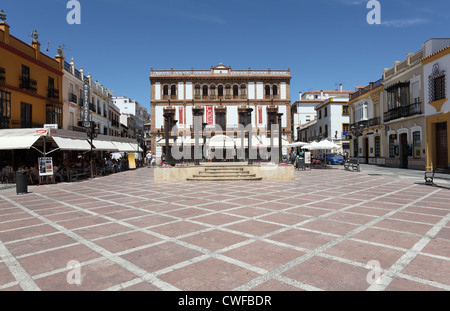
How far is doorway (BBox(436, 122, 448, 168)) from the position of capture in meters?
17.3

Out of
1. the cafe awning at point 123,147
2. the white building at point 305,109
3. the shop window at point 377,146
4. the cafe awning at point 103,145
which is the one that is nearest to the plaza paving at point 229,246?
the cafe awning at point 103,145

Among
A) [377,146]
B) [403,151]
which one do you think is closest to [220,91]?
[377,146]

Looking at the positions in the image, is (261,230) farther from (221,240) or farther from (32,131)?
(32,131)

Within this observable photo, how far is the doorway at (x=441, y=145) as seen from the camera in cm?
1734

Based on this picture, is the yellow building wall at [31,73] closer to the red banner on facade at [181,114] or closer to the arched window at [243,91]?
the red banner on facade at [181,114]

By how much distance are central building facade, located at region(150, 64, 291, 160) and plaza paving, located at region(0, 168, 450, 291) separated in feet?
88.6

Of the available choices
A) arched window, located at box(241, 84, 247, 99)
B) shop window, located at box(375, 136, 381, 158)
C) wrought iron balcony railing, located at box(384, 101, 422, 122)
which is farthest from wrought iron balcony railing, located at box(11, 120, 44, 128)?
shop window, located at box(375, 136, 381, 158)

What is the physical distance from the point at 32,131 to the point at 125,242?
44.3 feet

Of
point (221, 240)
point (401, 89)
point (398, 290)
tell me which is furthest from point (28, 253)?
point (401, 89)

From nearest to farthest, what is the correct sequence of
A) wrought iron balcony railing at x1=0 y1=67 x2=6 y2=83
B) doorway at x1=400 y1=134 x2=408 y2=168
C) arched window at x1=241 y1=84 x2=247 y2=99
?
wrought iron balcony railing at x1=0 y1=67 x2=6 y2=83, doorway at x1=400 y1=134 x2=408 y2=168, arched window at x1=241 y1=84 x2=247 y2=99

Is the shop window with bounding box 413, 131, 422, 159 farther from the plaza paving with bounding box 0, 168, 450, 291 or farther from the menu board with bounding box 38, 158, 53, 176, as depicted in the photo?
the menu board with bounding box 38, 158, 53, 176

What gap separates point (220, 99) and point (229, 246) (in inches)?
1251

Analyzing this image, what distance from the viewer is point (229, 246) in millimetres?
4383
